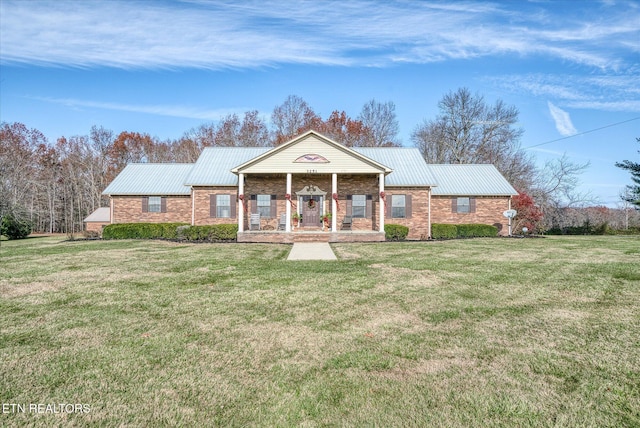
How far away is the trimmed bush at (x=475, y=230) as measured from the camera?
66.1ft

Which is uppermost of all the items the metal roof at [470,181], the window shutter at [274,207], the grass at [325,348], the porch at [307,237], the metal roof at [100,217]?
the metal roof at [470,181]

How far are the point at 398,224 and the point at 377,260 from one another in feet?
31.2

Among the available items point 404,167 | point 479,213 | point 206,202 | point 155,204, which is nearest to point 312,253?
point 206,202

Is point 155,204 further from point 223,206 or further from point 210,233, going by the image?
point 210,233

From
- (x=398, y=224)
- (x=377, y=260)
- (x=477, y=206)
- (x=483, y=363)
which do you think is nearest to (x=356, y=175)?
(x=398, y=224)

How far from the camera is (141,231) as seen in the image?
19766mm

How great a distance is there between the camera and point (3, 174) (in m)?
24.0

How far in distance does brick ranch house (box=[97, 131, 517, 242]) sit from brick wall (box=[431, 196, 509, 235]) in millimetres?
61

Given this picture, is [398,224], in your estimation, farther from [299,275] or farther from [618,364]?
[618,364]

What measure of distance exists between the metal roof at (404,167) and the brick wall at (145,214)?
11.1 metres

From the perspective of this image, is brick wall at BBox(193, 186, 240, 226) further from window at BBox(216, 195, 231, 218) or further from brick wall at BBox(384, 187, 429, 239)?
brick wall at BBox(384, 187, 429, 239)

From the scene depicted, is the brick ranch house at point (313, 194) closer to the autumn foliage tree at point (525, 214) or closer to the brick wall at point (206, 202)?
the brick wall at point (206, 202)

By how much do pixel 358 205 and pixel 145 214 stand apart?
13.0 m

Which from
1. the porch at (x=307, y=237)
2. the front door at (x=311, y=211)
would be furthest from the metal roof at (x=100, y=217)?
the front door at (x=311, y=211)
